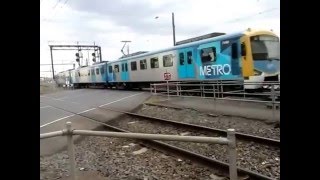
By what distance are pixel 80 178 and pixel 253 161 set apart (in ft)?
10.6

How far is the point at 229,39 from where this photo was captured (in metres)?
17.4

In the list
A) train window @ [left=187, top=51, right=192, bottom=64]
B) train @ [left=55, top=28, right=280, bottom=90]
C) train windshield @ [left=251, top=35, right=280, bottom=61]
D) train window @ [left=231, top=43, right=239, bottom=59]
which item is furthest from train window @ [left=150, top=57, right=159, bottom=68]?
train windshield @ [left=251, top=35, right=280, bottom=61]

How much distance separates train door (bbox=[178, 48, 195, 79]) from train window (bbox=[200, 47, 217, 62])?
1.17 meters

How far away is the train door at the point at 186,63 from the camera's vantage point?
2040 cm

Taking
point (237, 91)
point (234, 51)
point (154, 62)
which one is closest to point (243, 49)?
point (234, 51)

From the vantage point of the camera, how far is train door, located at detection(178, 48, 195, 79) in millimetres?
20395

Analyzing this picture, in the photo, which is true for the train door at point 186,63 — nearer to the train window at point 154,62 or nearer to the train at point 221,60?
the train at point 221,60

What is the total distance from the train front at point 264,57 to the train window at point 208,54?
2.23m

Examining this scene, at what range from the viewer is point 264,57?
17016mm

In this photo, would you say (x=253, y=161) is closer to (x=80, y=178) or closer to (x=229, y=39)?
(x=80, y=178)

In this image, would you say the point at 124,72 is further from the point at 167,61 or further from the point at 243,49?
the point at 243,49

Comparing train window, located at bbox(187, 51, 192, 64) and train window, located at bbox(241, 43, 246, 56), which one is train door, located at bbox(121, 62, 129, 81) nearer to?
train window, located at bbox(187, 51, 192, 64)

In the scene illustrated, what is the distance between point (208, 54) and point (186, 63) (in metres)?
2.43
